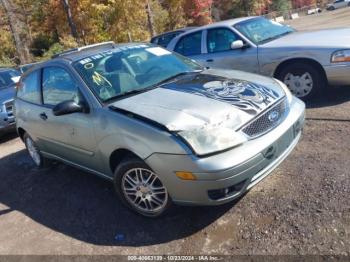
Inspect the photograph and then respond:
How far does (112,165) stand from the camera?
4.20 m

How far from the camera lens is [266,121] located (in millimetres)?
3717

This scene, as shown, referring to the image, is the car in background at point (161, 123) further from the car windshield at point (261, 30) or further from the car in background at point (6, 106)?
the car in background at point (6, 106)

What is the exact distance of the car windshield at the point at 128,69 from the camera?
4.30m

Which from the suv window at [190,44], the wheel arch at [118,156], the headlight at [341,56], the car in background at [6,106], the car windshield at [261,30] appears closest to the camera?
the wheel arch at [118,156]

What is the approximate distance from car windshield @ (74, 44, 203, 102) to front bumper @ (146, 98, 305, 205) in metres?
1.09

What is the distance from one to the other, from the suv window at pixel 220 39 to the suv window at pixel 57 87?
3363 mm

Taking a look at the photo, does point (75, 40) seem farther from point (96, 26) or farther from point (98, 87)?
point (98, 87)

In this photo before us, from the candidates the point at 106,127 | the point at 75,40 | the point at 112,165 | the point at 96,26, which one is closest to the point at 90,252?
the point at 112,165

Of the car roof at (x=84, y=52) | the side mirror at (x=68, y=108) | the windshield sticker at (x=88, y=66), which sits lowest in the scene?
the side mirror at (x=68, y=108)

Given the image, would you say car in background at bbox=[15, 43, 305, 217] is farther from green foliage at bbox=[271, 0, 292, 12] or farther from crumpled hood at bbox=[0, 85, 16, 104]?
green foliage at bbox=[271, 0, 292, 12]

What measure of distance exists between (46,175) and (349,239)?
4264mm

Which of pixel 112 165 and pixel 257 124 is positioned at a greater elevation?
pixel 257 124

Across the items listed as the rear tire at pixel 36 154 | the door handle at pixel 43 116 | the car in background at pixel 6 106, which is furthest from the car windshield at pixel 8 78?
the door handle at pixel 43 116

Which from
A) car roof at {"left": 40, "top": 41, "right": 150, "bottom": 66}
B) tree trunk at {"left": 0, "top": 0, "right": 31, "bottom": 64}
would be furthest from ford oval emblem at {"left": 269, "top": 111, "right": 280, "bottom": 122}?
tree trunk at {"left": 0, "top": 0, "right": 31, "bottom": 64}
